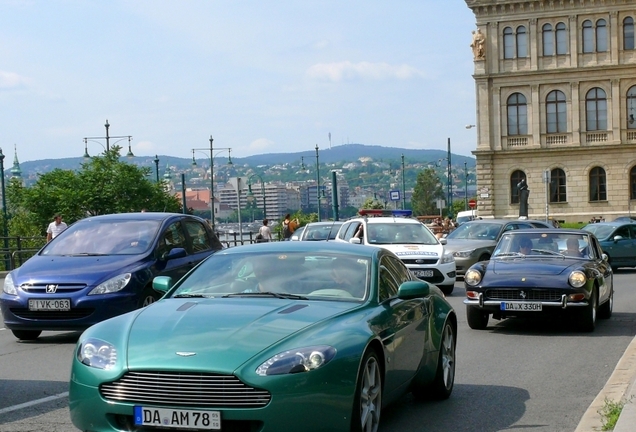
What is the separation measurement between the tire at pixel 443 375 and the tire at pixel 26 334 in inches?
255

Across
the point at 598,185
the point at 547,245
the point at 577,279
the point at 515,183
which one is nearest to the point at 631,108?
the point at 598,185

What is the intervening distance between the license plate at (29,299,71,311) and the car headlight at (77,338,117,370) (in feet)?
20.8

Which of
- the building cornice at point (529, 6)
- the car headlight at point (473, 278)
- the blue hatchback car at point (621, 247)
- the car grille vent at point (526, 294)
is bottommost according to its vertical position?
the blue hatchback car at point (621, 247)

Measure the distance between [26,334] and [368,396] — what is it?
8.06 m

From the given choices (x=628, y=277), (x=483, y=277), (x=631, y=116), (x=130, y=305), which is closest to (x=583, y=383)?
(x=483, y=277)

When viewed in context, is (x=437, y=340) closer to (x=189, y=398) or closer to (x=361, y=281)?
(x=361, y=281)

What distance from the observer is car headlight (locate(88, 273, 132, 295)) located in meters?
12.6

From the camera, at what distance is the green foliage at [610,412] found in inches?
281

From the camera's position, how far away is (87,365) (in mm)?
6168

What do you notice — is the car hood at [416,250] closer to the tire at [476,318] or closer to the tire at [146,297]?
the tire at [476,318]

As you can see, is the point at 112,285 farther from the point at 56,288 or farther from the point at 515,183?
the point at 515,183

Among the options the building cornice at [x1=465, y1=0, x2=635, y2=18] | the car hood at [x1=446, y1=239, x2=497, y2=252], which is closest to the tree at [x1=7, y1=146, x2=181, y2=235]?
the building cornice at [x1=465, y1=0, x2=635, y2=18]

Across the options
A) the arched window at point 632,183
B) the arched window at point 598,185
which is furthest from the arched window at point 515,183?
the arched window at point 632,183

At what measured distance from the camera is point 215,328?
628 cm
